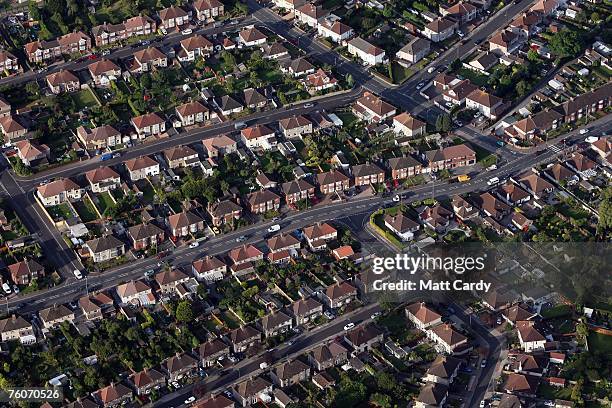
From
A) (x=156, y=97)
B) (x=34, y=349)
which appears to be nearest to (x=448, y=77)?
(x=156, y=97)

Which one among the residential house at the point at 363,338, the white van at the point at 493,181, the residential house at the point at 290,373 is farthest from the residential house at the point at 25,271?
the white van at the point at 493,181

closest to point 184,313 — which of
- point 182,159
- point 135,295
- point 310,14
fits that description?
point 135,295

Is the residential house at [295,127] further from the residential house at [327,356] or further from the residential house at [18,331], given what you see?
the residential house at [18,331]

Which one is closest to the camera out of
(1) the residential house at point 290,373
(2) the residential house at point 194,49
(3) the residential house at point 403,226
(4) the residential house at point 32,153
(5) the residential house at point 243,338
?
(1) the residential house at point 290,373

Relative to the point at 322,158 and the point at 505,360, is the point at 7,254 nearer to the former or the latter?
the point at 322,158

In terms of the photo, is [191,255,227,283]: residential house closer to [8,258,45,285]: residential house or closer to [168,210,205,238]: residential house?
[168,210,205,238]: residential house

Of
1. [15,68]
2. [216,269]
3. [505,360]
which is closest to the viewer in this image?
[505,360]

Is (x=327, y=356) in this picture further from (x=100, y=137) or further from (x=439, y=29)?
(x=439, y=29)
